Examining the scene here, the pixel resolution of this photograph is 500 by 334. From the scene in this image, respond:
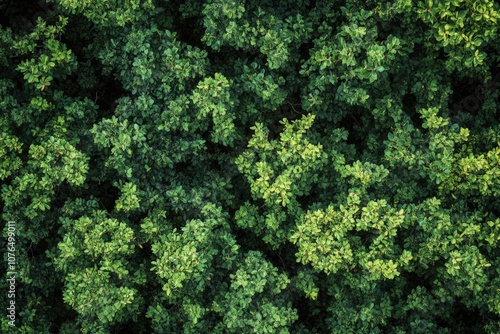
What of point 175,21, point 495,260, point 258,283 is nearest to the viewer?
point 258,283

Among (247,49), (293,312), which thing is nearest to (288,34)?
(247,49)

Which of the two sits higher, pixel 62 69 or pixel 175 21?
pixel 175 21

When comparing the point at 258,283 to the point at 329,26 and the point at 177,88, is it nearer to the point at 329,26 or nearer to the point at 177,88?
the point at 177,88

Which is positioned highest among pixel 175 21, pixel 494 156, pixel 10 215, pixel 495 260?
pixel 175 21

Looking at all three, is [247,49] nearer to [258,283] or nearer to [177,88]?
[177,88]

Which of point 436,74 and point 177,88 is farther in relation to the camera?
point 436,74

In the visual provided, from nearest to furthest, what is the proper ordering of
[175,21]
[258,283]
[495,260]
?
[258,283], [495,260], [175,21]
